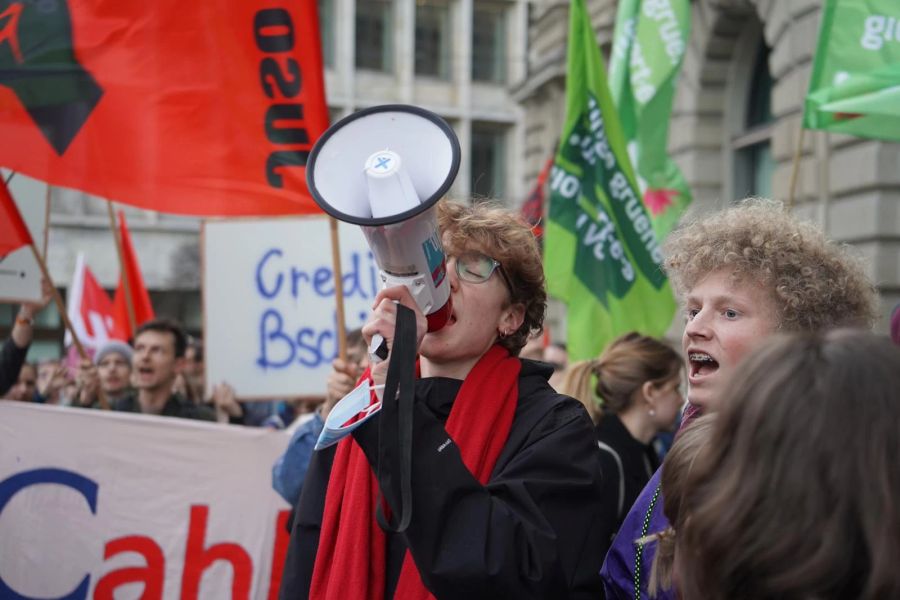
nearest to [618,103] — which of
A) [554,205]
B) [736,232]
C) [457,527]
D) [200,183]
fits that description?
[554,205]

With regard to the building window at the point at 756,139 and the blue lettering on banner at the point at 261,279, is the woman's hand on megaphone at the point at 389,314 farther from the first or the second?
the building window at the point at 756,139

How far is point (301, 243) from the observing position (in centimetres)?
556

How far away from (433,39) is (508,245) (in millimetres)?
27145

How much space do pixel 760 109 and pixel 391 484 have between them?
33.5 ft

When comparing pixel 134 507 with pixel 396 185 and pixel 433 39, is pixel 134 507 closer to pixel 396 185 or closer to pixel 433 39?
pixel 396 185

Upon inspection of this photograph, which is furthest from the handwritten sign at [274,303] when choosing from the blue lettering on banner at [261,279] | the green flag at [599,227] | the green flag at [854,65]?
the green flag at [854,65]

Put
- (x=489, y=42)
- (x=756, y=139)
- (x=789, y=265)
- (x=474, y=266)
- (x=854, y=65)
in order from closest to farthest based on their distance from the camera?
(x=789, y=265) → (x=474, y=266) → (x=854, y=65) → (x=756, y=139) → (x=489, y=42)

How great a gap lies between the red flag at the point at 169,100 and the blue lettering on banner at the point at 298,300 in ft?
5.32

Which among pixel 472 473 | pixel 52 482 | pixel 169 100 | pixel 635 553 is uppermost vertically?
pixel 169 100

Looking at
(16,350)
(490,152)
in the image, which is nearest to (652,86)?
(16,350)

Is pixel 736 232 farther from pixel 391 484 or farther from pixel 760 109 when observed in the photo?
pixel 760 109

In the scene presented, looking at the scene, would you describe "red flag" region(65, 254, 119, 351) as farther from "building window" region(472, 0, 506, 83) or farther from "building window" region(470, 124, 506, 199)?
"building window" region(472, 0, 506, 83)

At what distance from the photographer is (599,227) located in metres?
5.50

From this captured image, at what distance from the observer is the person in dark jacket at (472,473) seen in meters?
1.81
